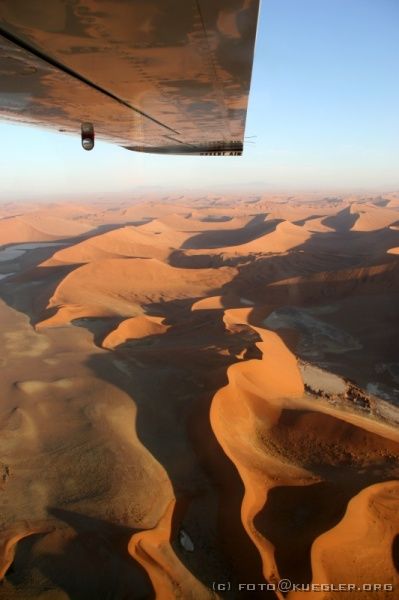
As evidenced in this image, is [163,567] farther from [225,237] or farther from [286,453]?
[225,237]

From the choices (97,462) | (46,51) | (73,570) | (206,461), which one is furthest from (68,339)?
(46,51)

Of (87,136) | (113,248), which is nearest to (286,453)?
(87,136)

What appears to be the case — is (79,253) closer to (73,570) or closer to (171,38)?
(73,570)

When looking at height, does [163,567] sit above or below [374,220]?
below

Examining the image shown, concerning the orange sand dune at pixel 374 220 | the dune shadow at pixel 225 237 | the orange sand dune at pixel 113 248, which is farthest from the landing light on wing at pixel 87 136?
the orange sand dune at pixel 374 220

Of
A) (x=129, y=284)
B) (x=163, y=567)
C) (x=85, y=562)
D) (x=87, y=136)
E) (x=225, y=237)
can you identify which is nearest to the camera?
(x=87, y=136)

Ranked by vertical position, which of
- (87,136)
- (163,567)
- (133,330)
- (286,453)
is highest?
(87,136)
